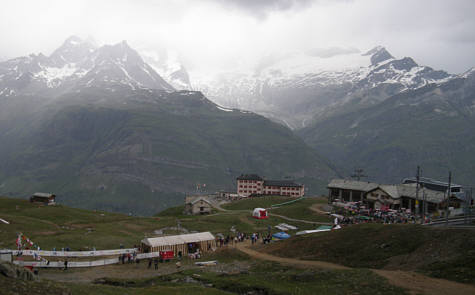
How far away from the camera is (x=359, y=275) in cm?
4128

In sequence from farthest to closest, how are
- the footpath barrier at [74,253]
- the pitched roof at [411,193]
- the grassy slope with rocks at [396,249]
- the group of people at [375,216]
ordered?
1. the pitched roof at [411,193]
2. the group of people at [375,216]
3. the footpath barrier at [74,253]
4. the grassy slope with rocks at [396,249]

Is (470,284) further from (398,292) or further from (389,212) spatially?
(389,212)

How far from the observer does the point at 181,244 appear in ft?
225

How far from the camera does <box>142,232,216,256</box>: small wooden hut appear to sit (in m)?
65.6

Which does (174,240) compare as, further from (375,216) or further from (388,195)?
(388,195)

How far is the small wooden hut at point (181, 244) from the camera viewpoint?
65562mm

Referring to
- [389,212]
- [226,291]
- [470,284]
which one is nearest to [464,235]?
[470,284]

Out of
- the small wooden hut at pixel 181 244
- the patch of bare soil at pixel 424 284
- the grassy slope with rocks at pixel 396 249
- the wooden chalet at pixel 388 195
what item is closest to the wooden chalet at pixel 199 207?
the wooden chalet at pixel 388 195

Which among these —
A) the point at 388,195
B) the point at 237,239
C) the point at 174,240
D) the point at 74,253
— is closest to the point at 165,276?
the point at 174,240

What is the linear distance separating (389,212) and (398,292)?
75772 millimetres

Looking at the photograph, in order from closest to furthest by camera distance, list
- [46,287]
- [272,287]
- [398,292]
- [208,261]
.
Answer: [46,287]
[398,292]
[272,287]
[208,261]

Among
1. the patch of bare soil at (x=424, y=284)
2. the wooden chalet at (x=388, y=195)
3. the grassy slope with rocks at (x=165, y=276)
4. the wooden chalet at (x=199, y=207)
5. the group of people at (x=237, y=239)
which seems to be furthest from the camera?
the wooden chalet at (x=199, y=207)

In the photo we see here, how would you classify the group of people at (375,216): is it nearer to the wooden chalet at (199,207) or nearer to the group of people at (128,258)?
the wooden chalet at (199,207)

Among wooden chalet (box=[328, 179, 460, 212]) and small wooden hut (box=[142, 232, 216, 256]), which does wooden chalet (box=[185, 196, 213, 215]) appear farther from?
small wooden hut (box=[142, 232, 216, 256])
